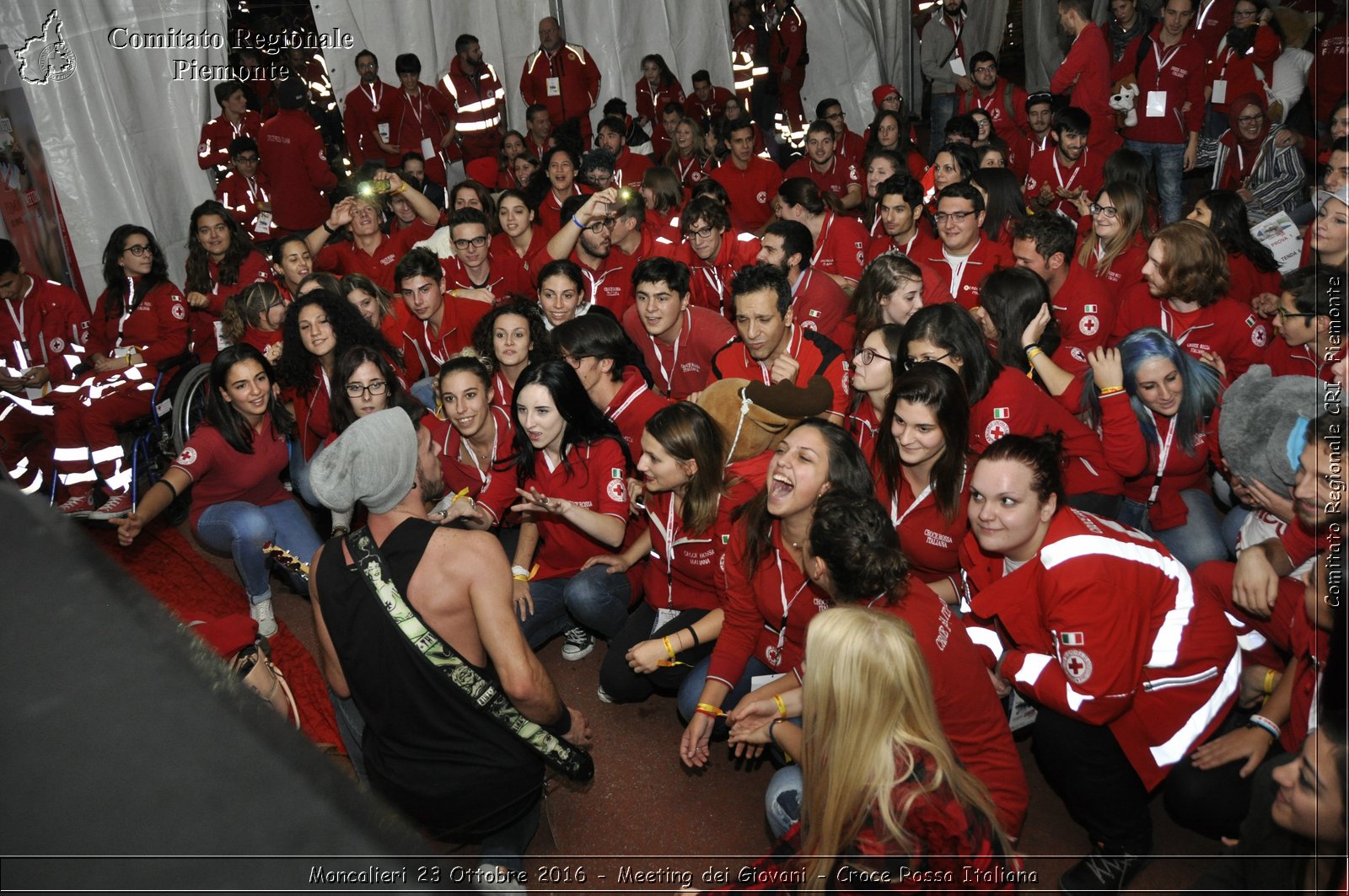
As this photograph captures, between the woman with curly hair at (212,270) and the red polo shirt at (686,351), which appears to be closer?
the red polo shirt at (686,351)

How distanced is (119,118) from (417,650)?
6.73 m

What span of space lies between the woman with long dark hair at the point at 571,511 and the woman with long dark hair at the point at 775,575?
0.76 m

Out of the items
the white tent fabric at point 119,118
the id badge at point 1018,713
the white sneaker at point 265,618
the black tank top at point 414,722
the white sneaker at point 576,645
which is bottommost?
the white sneaker at point 576,645

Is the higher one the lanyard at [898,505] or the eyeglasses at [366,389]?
the eyeglasses at [366,389]

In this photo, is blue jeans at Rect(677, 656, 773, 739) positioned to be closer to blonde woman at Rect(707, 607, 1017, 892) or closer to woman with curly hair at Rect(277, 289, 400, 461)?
blonde woman at Rect(707, 607, 1017, 892)

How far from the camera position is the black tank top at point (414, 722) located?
8.27 ft

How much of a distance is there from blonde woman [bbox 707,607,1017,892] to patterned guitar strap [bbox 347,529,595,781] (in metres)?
0.83

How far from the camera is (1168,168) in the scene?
25.4 feet

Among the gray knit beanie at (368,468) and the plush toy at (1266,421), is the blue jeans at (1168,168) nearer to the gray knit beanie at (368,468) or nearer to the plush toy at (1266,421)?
the plush toy at (1266,421)

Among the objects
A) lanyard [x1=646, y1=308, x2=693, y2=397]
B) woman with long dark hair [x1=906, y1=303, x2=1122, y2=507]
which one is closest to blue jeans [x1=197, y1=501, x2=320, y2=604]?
lanyard [x1=646, y1=308, x2=693, y2=397]

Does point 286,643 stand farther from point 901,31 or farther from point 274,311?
point 901,31

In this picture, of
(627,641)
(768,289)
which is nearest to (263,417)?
(627,641)

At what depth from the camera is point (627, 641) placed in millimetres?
3795

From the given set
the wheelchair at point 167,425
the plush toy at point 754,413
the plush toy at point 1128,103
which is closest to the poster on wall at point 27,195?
the wheelchair at point 167,425
